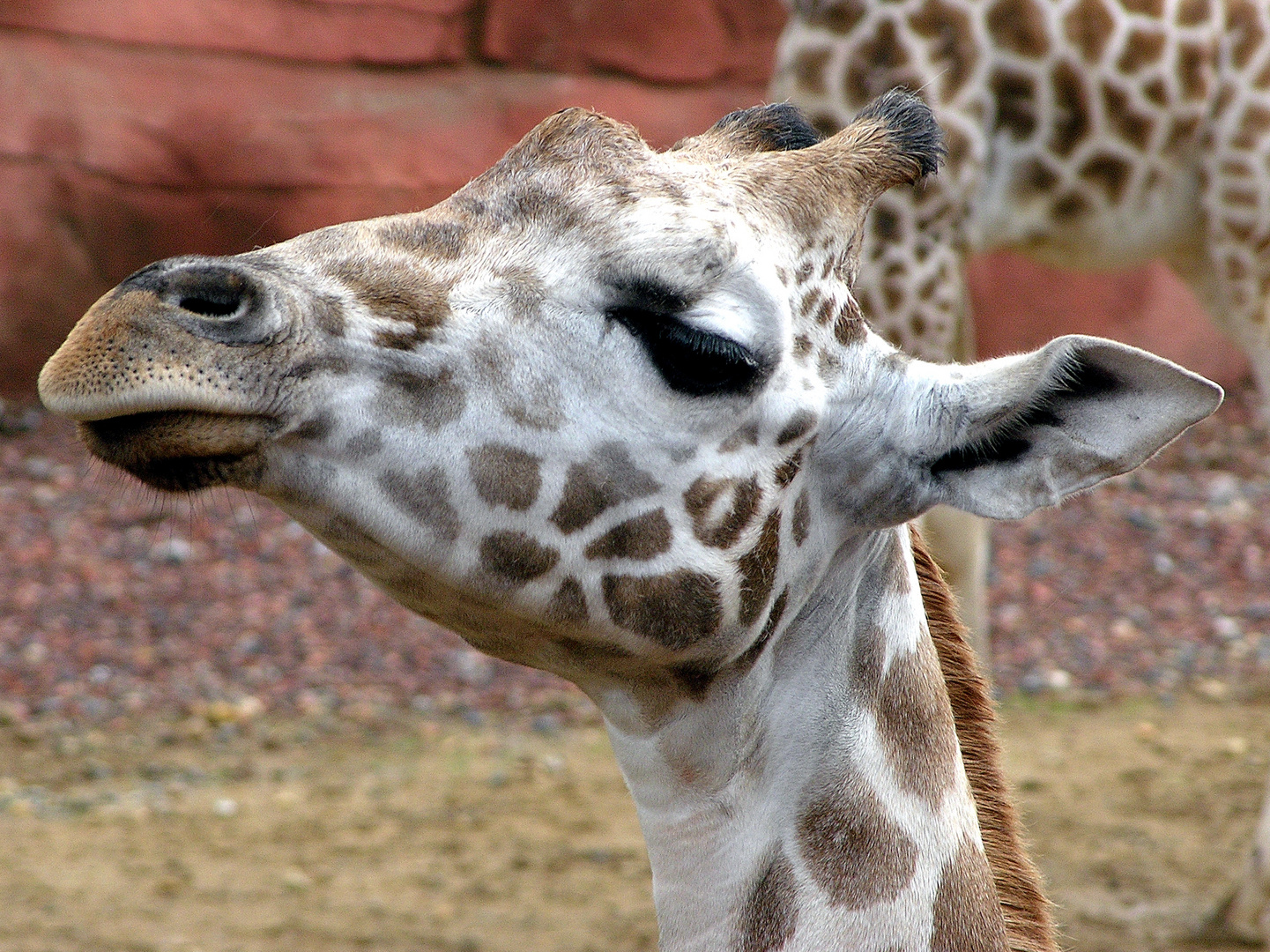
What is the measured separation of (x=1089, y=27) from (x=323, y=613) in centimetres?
449

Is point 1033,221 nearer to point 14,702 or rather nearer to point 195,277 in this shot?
point 195,277

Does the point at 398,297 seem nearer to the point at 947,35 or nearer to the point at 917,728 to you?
the point at 917,728

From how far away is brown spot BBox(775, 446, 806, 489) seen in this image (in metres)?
2.48

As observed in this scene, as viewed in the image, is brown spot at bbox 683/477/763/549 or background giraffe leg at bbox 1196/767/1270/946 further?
background giraffe leg at bbox 1196/767/1270/946

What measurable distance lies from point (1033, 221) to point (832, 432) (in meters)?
3.59

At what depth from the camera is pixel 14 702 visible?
22.0 ft

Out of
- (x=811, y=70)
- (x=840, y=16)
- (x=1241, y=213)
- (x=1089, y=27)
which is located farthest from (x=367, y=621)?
(x=1241, y=213)

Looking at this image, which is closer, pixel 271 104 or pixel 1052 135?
pixel 1052 135

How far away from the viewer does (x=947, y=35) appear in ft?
18.4

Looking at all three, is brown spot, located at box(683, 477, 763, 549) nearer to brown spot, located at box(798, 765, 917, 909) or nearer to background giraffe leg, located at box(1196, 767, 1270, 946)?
brown spot, located at box(798, 765, 917, 909)

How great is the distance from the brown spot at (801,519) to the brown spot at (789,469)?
0.05 m

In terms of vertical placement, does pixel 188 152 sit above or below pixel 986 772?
below

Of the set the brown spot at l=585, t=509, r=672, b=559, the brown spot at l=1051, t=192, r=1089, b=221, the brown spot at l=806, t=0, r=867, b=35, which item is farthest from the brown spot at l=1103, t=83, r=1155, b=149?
the brown spot at l=585, t=509, r=672, b=559

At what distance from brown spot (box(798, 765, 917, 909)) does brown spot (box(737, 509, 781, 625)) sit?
31 cm
